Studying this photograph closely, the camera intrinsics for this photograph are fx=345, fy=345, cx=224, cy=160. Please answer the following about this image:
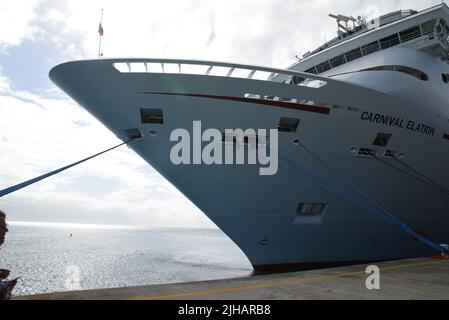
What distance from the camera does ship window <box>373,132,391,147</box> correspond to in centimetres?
1217

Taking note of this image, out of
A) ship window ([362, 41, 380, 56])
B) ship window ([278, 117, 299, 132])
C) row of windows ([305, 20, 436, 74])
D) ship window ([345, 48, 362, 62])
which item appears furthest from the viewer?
ship window ([345, 48, 362, 62])

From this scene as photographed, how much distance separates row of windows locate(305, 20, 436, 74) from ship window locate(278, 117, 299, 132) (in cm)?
761

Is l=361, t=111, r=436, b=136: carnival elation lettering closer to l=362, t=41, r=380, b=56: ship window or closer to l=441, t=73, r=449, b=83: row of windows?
l=441, t=73, r=449, b=83: row of windows

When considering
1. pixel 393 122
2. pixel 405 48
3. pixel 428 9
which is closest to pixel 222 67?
pixel 393 122

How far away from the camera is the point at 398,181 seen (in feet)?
42.3

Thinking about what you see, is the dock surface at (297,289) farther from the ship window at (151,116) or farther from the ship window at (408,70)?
the ship window at (408,70)

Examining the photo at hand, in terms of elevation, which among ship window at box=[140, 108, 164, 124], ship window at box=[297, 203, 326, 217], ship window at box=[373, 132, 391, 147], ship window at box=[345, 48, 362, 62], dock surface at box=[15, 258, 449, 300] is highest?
ship window at box=[345, 48, 362, 62]

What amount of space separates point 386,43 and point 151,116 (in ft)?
38.7

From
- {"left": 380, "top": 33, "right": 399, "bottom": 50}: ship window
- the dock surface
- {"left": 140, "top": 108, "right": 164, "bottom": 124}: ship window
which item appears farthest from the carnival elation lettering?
{"left": 140, "top": 108, "right": 164, "bottom": 124}: ship window

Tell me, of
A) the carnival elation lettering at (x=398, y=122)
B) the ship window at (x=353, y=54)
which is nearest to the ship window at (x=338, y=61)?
the ship window at (x=353, y=54)

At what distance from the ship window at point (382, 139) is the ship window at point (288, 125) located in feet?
10.5

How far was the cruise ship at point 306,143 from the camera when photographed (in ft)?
33.7

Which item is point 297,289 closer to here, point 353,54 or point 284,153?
point 284,153
